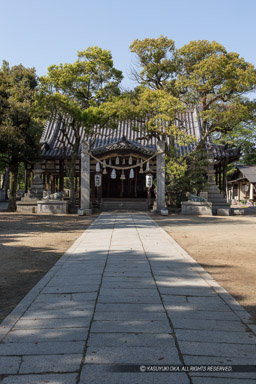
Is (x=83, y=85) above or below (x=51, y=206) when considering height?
above

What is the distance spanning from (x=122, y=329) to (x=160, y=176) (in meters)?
19.2

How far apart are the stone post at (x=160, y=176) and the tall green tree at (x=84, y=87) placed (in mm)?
4173

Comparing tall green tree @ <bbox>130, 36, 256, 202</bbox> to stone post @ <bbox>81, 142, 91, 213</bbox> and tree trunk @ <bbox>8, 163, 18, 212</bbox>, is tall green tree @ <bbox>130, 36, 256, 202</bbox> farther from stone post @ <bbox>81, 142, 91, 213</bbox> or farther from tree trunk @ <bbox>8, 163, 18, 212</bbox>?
tree trunk @ <bbox>8, 163, 18, 212</bbox>

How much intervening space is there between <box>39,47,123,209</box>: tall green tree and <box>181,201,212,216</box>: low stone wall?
25.1 feet

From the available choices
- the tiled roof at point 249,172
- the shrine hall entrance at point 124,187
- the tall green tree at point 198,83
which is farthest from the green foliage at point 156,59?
the tiled roof at point 249,172

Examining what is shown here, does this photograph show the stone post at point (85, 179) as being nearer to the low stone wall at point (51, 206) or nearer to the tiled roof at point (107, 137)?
the low stone wall at point (51, 206)

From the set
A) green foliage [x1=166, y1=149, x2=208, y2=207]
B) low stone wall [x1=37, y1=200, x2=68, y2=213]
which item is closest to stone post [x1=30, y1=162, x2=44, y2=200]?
low stone wall [x1=37, y1=200, x2=68, y2=213]

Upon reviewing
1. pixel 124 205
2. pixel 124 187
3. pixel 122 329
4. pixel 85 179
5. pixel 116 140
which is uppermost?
pixel 116 140

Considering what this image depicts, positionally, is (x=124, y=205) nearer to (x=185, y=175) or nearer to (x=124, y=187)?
(x=124, y=187)

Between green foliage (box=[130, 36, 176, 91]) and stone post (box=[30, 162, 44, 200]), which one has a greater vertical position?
green foliage (box=[130, 36, 176, 91])

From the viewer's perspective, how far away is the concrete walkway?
102 inches

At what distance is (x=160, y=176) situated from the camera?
22.3 m

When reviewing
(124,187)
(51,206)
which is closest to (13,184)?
(51,206)

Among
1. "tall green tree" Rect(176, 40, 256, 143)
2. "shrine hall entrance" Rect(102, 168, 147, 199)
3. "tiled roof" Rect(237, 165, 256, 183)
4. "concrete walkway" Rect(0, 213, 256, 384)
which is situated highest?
"tall green tree" Rect(176, 40, 256, 143)
